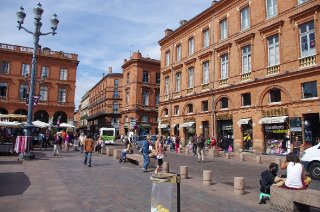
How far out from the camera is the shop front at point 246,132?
84.0ft

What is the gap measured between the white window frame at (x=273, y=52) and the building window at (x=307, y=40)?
6.97ft

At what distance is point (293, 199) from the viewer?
671cm

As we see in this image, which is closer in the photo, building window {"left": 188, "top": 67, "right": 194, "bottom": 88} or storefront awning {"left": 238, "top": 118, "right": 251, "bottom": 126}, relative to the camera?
storefront awning {"left": 238, "top": 118, "right": 251, "bottom": 126}

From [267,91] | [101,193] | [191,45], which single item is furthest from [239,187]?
[191,45]

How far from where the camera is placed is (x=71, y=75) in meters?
47.0

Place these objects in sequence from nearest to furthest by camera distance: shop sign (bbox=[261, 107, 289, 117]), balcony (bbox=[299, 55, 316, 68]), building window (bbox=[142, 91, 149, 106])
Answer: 1. balcony (bbox=[299, 55, 316, 68])
2. shop sign (bbox=[261, 107, 289, 117])
3. building window (bbox=[142, 91, 149, 106])

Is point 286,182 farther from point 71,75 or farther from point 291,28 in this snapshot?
point 71,75

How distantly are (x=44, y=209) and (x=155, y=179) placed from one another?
321 cm

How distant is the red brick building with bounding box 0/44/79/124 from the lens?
43312 millimetres

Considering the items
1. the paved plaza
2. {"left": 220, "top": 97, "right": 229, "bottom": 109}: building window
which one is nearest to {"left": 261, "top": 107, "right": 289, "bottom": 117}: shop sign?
{"left": 220, "top": 97, "right": 229, "bottom": 109}: building window

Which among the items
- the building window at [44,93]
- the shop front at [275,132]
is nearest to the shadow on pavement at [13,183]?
the shop front at [275,132]

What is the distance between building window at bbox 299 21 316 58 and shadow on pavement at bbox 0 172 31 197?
1987 cm

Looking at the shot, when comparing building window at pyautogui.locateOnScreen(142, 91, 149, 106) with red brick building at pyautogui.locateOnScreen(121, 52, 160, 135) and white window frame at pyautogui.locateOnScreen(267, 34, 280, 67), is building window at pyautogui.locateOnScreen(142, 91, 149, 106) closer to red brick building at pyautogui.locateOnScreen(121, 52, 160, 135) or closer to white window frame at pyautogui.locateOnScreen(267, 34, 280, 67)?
red brick building at pyautogui.locateOnScreen(121, 52, 160, 135)

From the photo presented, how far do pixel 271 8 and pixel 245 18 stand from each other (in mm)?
3042
